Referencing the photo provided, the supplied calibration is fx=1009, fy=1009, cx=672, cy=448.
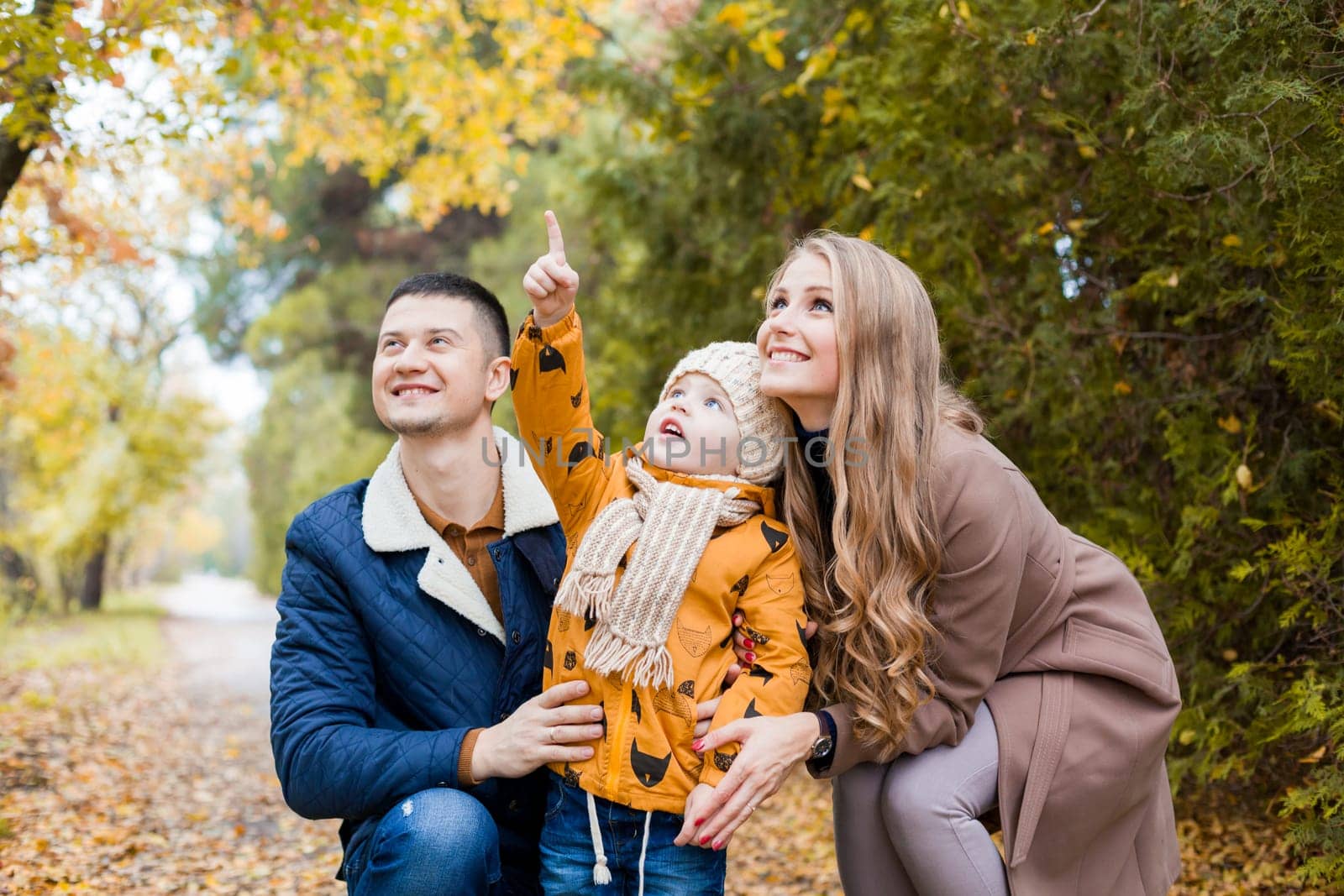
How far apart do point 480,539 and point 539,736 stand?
0.58 metres

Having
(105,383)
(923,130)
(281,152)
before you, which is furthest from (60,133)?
(105,383)

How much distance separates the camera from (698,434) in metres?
2.19

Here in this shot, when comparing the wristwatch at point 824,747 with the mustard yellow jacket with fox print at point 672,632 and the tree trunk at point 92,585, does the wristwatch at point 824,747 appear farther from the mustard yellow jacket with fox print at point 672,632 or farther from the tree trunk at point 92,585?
the tree trunk at point 92,585

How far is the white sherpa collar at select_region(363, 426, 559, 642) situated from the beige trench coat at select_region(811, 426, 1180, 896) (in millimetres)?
820

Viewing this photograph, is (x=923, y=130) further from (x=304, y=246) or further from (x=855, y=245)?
(x=304, y=246)

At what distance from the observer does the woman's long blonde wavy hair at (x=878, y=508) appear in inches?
82.7

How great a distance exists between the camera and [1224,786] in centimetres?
394

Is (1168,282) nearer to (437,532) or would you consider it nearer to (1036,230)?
(1036,230)

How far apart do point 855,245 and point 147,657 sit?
11.0m

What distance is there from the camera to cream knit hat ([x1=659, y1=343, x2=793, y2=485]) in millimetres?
2213

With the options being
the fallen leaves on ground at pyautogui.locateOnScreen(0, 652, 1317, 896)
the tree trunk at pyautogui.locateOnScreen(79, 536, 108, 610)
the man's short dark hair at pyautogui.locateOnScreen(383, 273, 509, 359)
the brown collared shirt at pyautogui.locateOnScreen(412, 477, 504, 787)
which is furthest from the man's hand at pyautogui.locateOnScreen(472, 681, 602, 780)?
the tree trunk at pyautogui.locateOnScreen(79, 536, 108, 610)

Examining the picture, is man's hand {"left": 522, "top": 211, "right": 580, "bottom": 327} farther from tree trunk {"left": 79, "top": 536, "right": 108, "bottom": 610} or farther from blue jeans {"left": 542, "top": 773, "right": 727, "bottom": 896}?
tree trunk {"left": 79, "top": 536, "right": 108, "bottom": 610}

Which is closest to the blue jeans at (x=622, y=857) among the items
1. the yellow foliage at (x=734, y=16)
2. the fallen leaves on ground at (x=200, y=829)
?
the fallen leaves on ground at (x=200, y=829)

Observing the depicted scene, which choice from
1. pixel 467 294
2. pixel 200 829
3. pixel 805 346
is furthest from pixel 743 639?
pixel 200 829
